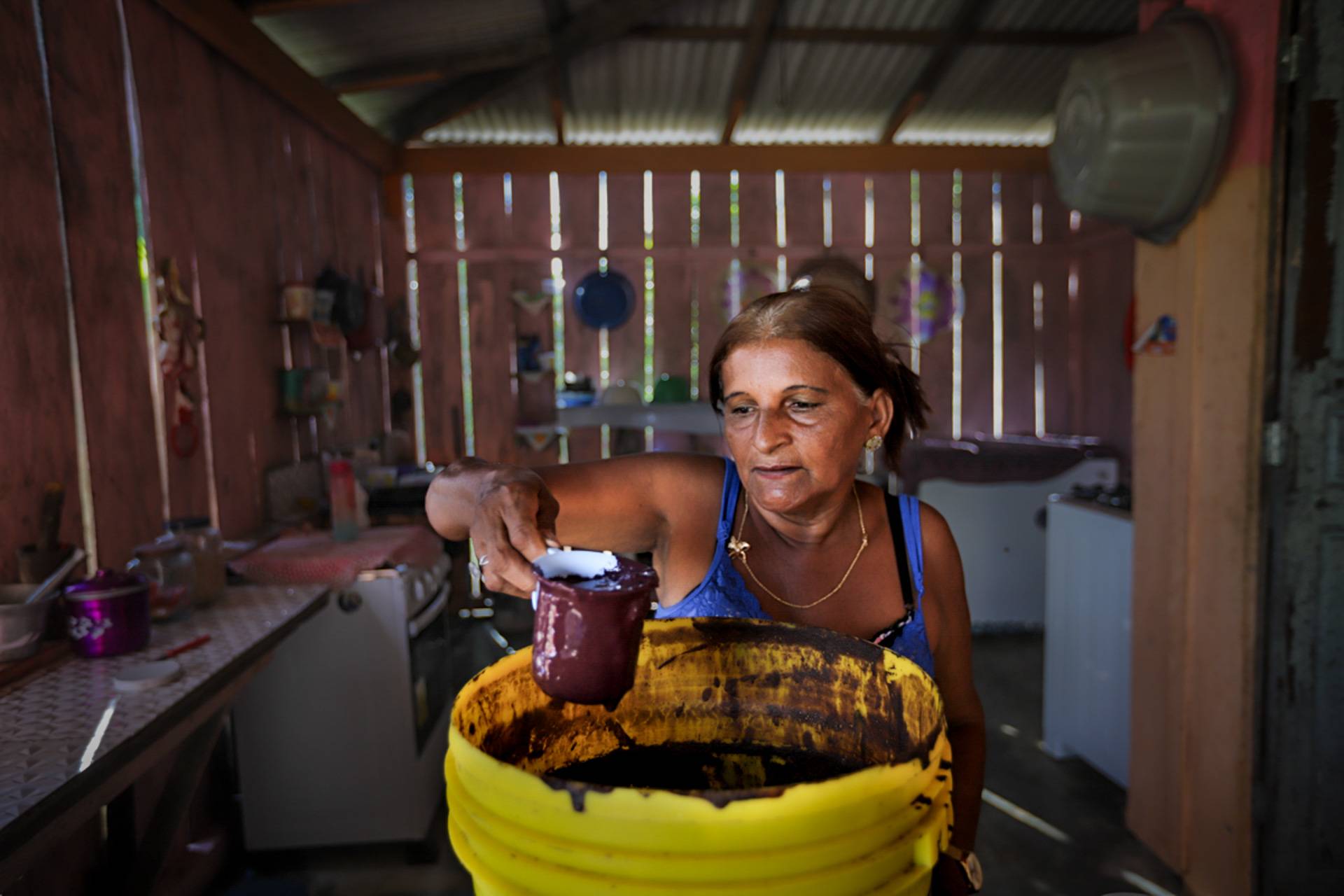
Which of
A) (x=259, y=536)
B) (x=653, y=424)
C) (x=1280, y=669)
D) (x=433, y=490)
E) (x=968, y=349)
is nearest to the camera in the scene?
(x=433, y=490)

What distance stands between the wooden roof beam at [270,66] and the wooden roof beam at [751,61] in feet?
8.44

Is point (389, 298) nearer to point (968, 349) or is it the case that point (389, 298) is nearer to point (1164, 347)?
point (968, 349)

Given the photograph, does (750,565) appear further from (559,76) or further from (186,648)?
(559,76)

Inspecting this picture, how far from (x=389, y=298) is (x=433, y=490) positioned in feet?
17.3

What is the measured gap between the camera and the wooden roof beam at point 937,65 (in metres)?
5.35

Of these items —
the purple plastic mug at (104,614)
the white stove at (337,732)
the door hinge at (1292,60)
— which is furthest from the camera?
the white stove at (337,732)

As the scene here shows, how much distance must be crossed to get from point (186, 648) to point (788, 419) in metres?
1.80

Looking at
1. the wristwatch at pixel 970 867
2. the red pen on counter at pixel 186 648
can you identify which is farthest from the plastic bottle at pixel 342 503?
the wristwatch at pixel 970 867

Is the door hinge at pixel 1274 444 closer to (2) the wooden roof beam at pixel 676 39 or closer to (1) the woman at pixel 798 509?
(1) the woman at pixel 798 509

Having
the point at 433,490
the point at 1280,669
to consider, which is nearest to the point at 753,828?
the point at 433,490

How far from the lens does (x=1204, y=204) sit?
2.71m

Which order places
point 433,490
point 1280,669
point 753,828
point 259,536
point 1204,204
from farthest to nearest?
point 259,536 < point 1204,204 < point 1280,669 < point 433,490 < point 753,828

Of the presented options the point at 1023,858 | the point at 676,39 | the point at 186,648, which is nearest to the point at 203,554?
the point at 186,648

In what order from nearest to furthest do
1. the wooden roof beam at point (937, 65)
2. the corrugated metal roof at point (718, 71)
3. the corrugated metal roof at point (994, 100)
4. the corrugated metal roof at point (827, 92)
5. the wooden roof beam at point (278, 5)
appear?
the wooden roof beam at point (278, 5), the corrugated metal roof at point (718, 71), the wooden roof beam at point (937, 65), the corrugated metal roof at point (827, 92), the corrugated metal roof at point (994, 100)
